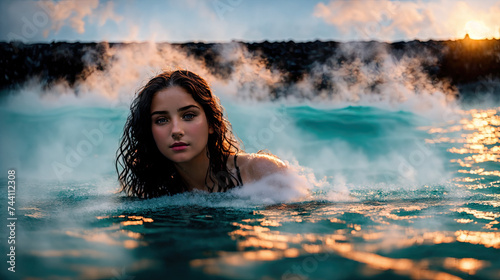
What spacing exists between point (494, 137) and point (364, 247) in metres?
A: 10.0

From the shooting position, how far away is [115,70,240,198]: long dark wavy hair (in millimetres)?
3586

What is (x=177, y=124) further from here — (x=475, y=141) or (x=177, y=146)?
(x=475, y=141)

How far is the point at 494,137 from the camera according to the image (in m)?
10.3

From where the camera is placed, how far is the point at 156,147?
3.93 meters

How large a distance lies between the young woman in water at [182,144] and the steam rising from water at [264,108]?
5614 millimetres

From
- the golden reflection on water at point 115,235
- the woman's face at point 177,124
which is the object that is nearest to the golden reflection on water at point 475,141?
the woman's face at point 177,124

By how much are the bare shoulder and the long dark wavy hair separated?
0.13 meters

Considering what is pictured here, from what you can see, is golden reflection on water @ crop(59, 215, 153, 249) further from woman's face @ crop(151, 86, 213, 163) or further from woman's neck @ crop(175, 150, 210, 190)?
woman's neck @ crop(175, 150, 210, 190)

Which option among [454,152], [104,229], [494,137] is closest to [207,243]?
[104,229]

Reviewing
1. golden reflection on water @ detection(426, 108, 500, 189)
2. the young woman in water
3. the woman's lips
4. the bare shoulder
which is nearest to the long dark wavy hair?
the young woman in water

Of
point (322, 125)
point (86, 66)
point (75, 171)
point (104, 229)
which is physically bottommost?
point (104, 229)

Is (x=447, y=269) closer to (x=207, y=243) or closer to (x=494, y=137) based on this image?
(x=207, y=243)

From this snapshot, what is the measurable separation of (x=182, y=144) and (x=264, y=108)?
11.0 metres

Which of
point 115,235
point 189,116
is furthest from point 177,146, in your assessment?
point 115,235
